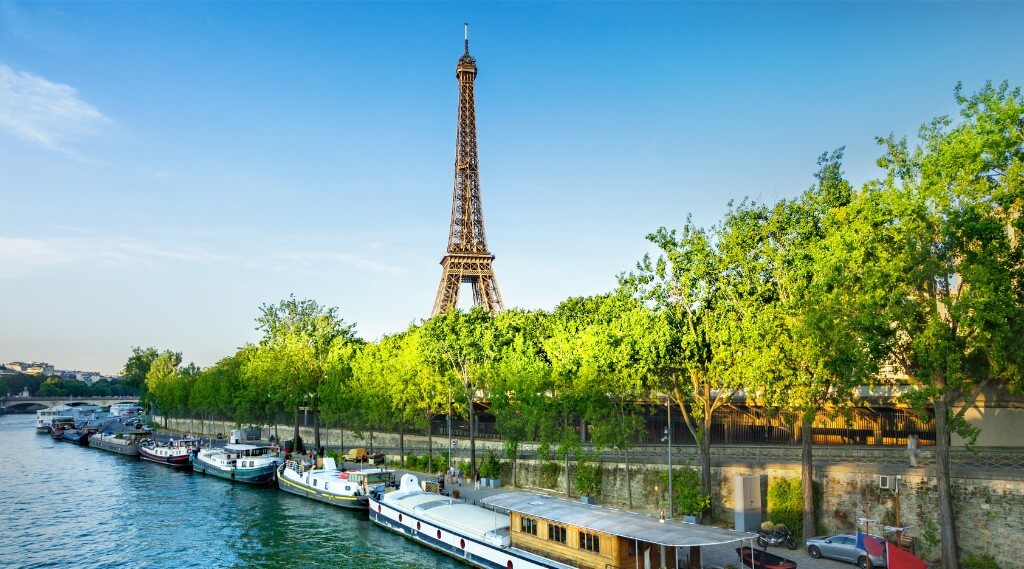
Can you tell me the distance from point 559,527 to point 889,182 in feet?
71.8

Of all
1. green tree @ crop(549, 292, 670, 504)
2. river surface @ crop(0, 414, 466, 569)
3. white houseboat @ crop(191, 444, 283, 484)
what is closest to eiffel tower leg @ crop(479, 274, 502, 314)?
white houseboat @ crop(191, 444, 283, 484)

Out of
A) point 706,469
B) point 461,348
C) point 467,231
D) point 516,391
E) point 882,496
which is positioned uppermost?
point 467,231

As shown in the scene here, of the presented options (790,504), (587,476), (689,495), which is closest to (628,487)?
(587,476)

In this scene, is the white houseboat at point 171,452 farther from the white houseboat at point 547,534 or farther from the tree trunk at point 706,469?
the tree trunk at point 706,469

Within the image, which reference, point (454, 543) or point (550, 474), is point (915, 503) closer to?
point (454, 543)

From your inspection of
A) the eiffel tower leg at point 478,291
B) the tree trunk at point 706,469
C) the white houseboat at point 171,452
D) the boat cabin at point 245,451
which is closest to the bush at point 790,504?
the tree trunk at point 706,469

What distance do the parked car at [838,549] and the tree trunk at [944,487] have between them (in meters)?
3.30

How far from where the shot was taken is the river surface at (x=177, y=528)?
39688mm

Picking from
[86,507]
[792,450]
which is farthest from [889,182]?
[86,507]

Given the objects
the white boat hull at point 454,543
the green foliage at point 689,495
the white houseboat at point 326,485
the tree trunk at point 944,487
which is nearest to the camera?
the tree trunk at point 944,487

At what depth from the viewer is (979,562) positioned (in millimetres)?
30172

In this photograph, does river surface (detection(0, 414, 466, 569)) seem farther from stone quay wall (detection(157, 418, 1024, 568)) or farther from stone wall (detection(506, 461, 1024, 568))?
stone wall (detection(506, 461, 1024, 568))

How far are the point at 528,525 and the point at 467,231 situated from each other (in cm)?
7943

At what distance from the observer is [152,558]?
131 ft
